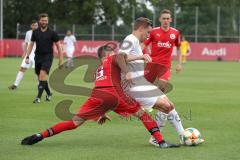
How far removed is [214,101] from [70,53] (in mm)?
21174

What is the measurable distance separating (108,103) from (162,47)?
407 cm

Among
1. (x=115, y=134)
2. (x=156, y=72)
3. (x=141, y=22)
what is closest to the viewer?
(x=141, y=22)

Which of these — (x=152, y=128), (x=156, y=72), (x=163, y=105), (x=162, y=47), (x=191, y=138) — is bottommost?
(x=191, y=138)

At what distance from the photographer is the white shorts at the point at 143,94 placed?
9.84 metres

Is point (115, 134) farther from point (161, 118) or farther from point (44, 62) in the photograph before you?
point (44, 62)

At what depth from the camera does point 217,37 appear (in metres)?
54.6

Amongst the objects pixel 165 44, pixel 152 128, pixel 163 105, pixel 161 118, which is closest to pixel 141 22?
pixel 163 105

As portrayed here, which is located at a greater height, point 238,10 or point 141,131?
point 238,10

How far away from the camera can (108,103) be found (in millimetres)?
9773

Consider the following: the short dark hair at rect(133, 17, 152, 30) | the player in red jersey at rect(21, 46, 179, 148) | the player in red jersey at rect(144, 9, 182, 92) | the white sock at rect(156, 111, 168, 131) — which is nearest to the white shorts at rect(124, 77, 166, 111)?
the player in red jersey at rect(21, 46, 179, 148)

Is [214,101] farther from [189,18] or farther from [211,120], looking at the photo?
[189,18]

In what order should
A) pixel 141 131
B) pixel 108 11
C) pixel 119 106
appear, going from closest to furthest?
pixel 119 106, pixel 141 131, pixel 108 11

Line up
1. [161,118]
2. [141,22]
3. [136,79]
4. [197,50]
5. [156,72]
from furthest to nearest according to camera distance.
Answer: [197,50] < [156,72] < [161,118] < [136,79] < [141,22]

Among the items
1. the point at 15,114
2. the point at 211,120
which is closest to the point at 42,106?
the point at 15,114
